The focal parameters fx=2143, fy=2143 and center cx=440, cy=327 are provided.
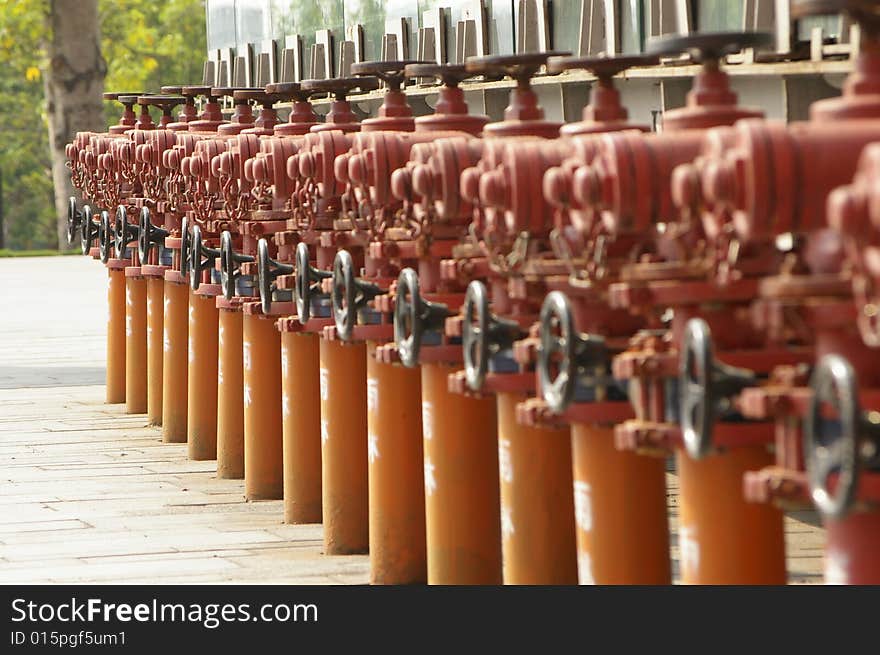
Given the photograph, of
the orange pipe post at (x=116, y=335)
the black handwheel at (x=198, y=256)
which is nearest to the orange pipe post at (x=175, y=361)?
the black handwheel at (x=198, y=256)

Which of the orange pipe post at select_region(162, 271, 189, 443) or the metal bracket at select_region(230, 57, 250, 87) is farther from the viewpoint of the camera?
the metal bracket at select_region(230, 57, 250, 87)

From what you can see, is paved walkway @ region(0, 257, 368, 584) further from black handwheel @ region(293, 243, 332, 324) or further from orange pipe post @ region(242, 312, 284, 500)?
black handwheel @ region(293, 243, 332, 324)

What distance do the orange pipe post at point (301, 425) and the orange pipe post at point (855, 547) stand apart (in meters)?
4.65

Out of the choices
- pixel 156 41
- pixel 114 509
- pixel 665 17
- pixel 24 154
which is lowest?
pixel 114 509

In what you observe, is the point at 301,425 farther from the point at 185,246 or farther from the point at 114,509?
the point at 185,246

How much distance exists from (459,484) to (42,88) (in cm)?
5134

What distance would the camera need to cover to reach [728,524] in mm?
4496

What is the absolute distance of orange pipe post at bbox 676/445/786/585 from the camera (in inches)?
177

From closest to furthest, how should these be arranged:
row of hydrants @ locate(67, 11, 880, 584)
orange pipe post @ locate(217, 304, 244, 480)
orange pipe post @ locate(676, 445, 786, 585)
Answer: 1. row of hydrants @ locate(67, 11, 880, 584)
2. orange pipe post @ locate(676, 445, 786, 585)
3. orange pipe post @ locate(217, 304, 244, 480)

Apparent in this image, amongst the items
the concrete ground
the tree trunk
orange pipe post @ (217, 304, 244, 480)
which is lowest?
the concrete ground

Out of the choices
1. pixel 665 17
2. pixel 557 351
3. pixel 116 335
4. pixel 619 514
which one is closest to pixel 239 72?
pixel 116 335

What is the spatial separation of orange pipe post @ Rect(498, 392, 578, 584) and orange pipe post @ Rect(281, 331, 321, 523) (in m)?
2.53

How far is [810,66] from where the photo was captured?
6793mm

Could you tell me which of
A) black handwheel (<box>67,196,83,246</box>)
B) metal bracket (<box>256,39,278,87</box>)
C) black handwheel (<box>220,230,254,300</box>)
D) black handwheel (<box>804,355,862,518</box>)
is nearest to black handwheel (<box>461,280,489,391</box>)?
black handwheel (<box>804,355,862,518</box>)
